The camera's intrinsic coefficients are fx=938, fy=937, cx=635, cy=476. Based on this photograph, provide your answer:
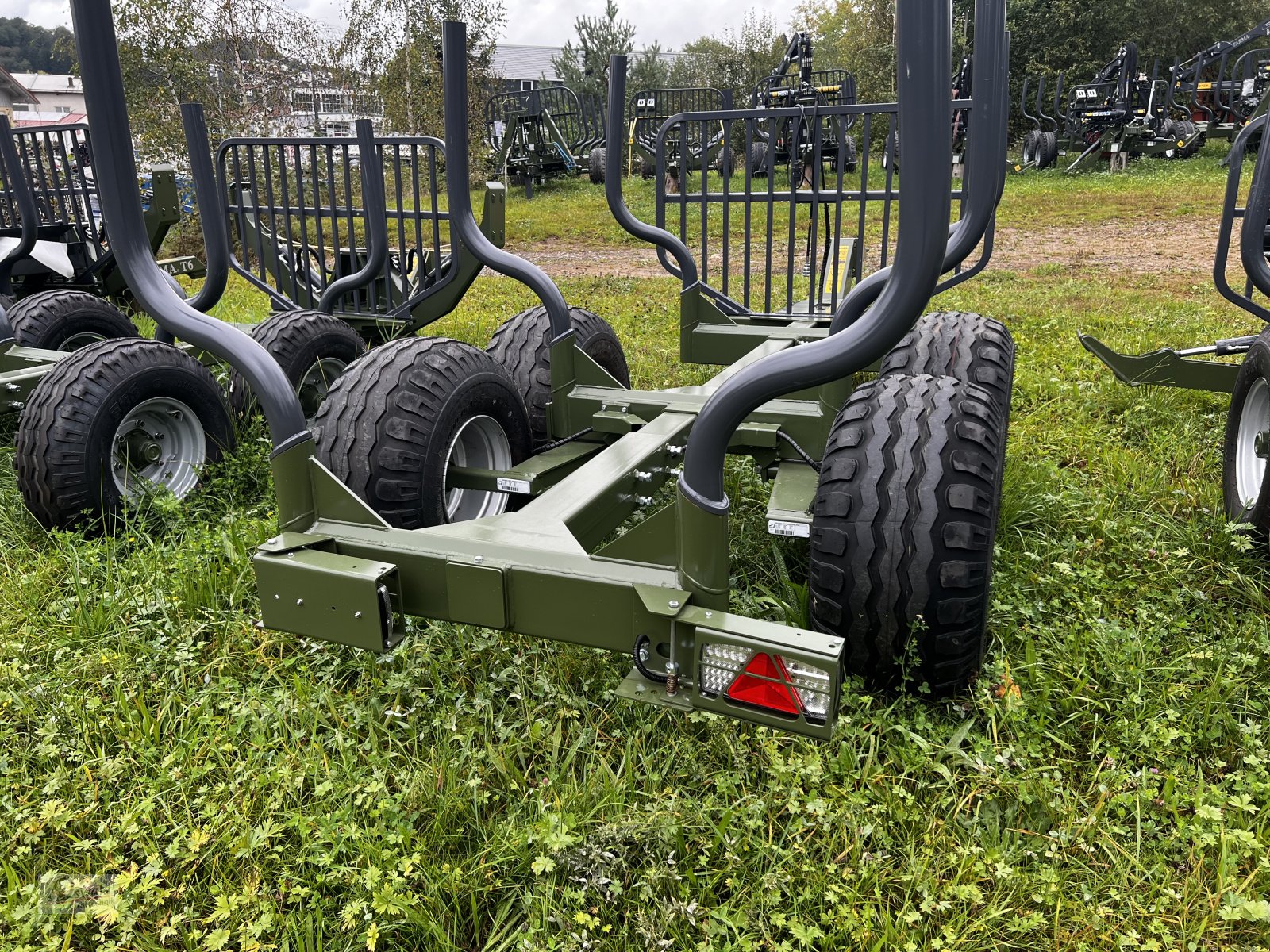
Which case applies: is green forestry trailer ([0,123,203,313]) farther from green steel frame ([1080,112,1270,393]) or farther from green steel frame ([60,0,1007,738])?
green steel frame ([1080,112,1270,393])

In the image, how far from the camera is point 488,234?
5.07 m

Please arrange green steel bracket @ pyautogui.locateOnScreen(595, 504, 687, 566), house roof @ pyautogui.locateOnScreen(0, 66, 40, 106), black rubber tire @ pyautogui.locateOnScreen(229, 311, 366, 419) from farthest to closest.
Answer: house roof @ pyautogui.locateOnScreen(0, 66, 40, 106) < black rubber tire @ pyautogui.locateOnScreen(229, 311, 366, 419) < green steel bracket @ pyautogui.locateOnScreen(595, 504, 687, 566)

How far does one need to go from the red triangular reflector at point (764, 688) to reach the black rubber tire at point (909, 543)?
57 centimetres

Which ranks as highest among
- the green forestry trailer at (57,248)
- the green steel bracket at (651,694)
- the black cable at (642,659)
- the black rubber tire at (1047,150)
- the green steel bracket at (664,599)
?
the black rubber tire at (1047,150)

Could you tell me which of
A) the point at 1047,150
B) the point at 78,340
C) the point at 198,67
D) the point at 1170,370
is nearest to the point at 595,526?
the point at 1170,370

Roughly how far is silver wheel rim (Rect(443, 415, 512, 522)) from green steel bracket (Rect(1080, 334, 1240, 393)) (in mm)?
3213

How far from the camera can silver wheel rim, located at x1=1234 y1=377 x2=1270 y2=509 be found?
11.7 ft

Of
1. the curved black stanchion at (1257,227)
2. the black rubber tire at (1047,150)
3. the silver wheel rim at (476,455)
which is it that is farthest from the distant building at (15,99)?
the curved black stanchion at (1257,227)

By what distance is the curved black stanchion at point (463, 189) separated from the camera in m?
2.63

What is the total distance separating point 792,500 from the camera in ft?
9.24

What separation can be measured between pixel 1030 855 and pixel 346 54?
56.7ft

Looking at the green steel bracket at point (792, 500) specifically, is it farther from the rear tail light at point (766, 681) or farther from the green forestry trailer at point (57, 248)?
the green forestry trailer at point (57, 248)

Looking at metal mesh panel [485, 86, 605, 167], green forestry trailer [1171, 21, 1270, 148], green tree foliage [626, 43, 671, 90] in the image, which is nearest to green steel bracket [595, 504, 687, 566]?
green forestry trailer [1171, 21, 1270, 148]

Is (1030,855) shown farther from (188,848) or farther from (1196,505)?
(1196,505)
